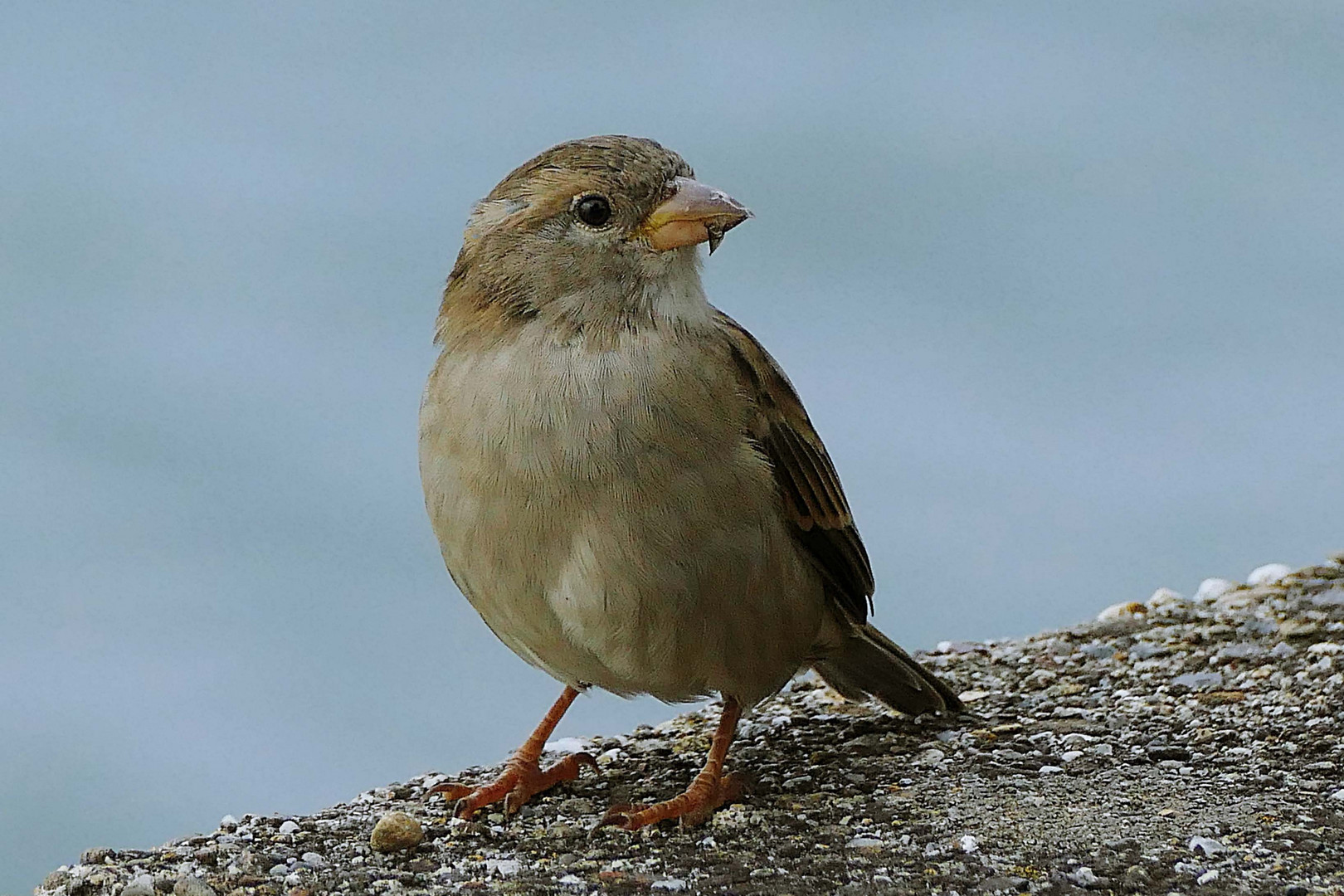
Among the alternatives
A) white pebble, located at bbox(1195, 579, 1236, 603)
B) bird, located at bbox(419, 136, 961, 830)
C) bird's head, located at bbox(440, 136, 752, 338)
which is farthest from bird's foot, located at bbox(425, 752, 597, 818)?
white pebble, located at bbox(1195, 579, 1236, 603)

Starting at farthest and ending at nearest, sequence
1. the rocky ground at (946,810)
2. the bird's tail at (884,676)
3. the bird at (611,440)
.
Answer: the bird's tail at (884,676) < the bird at (611,440) < the rocky ground at (946,810)

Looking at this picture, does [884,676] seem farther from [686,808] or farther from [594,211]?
[594,211]

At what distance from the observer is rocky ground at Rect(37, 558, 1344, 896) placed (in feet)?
12.4

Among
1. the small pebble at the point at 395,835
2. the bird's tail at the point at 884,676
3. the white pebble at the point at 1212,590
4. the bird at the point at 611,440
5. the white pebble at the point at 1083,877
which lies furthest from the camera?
the white pebble at the point at 1212,590

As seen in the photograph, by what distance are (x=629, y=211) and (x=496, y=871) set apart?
1517mm

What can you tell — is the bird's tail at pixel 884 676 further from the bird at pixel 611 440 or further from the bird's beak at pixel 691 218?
the bird's beak at pixel 691 218

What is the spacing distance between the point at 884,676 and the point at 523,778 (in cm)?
109

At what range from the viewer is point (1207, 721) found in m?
4.84

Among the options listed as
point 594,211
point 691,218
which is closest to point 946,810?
point 691,218

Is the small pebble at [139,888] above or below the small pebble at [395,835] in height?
below

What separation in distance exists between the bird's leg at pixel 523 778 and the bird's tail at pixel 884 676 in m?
0.75

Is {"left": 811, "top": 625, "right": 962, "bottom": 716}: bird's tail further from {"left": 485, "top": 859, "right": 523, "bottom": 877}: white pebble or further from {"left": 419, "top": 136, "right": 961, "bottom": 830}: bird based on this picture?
{"left": 485, "top": 859, "right": 523, "bottom": 877}: white pebble

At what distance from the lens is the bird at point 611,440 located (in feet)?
12.7

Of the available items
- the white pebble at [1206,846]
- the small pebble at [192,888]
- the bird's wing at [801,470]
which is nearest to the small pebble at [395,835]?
the small pebble at [192,888]
